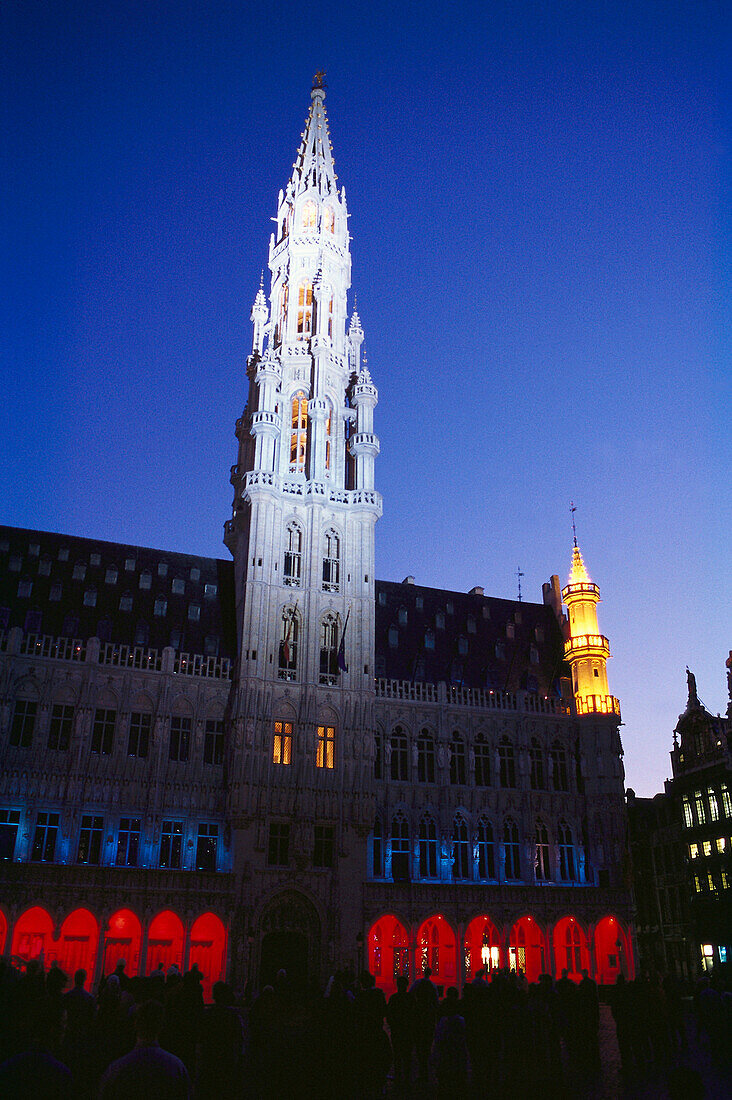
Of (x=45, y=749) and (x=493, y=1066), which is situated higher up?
(x=45, y=749)

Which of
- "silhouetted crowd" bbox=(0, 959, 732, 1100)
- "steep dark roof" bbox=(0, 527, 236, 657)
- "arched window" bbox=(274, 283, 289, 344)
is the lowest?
"silhouetted crowd" bbox=(0, 959, 732, 1100)

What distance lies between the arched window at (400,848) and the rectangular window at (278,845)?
671 cm

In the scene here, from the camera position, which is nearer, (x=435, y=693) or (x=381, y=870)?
(x=381, y=870)

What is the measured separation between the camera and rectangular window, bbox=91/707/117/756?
43.2 m

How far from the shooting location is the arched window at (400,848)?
1839 inches

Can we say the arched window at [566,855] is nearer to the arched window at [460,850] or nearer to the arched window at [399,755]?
the arched window at [460,850]

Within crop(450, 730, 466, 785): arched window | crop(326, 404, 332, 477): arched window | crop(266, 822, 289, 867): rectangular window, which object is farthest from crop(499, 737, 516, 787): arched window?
crop(326, 404, 332, 477): arched window

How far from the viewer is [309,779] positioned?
1724 inches

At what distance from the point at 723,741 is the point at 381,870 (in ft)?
72.8

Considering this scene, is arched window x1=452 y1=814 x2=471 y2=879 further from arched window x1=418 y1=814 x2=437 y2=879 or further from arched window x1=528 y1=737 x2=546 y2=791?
arched window x1=528 y1=737 x2=546 y2=791

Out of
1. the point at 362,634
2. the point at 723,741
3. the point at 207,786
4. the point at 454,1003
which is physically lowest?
the point at 454,1003

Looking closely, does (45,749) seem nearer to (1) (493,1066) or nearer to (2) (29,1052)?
(1) (493,1066)

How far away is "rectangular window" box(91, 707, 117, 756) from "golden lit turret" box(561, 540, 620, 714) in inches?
1068

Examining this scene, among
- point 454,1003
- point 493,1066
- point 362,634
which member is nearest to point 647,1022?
point 493,1066
